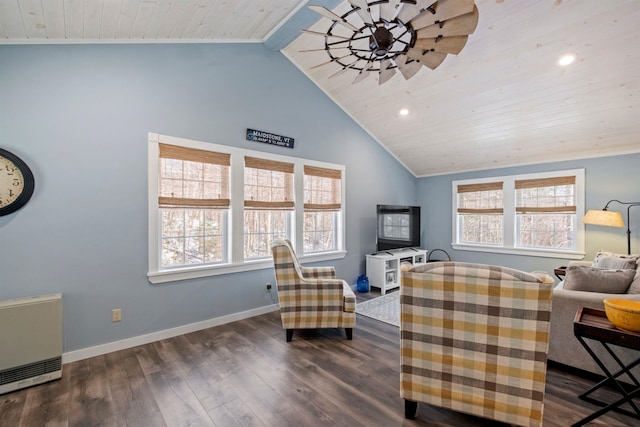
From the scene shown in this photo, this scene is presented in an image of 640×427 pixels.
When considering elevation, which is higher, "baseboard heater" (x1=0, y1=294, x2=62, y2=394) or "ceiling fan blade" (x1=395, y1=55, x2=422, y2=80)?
"ceiling fan blade" (x1=395, y1=55, x2=422, y2=80)

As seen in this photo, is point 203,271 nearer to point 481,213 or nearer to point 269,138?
point 269,138

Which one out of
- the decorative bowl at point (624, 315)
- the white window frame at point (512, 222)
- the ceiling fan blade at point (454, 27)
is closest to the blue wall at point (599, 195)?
the white window frame at point (512, 222)

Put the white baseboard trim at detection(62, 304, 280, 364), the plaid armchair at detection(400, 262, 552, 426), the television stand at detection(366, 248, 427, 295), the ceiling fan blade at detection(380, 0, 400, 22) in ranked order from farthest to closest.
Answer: the television stand at detection(366, 248, 427, 295) → the white baseboard trim at detection(62, 304, 280, 364) → the ceiling fan blade at detection(380, 0, 400, 22) → the plaid armchair at detection(400, 262, 552, 426)

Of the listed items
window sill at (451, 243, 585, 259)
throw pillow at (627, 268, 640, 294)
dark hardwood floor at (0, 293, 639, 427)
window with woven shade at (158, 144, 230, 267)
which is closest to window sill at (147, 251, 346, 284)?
window with woven shade at (158, 144, 230, 267)

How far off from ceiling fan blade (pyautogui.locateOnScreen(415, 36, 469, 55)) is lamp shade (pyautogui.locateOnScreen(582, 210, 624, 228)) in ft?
11.8

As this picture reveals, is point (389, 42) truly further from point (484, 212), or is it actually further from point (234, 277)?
point (484, 212)

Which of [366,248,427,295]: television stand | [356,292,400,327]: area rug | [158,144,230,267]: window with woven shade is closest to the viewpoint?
[158,144,230,267]: window with woven shade

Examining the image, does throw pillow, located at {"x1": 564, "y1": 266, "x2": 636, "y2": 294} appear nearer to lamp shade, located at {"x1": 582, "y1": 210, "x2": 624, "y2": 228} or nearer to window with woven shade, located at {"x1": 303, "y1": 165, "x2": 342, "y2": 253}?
lamp shade, located at {"x1": 582, "y1": 210, "x2": 624, "y2": 228}

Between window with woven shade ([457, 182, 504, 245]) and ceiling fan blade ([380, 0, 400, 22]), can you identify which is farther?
window with woven shade ([457, 182, 504, 245])

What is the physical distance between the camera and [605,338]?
1604 millimetres

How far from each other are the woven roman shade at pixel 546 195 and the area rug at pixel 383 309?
116 inches

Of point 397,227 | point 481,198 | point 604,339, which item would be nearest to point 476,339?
point 604,339

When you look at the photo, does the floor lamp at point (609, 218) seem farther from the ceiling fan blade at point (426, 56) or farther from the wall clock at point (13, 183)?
the wall clock at point (13, 183)

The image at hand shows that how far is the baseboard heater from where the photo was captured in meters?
2.10
